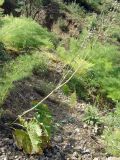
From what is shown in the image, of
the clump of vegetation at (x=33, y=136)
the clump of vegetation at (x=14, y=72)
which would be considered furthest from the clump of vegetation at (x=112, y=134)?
the clump of vegetation at (x=14, y=72)

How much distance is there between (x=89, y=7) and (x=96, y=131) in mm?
9458

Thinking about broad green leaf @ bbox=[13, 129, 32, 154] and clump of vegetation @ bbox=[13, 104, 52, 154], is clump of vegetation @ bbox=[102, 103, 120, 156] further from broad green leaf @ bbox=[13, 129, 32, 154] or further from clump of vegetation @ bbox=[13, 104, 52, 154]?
broad green leaf @ bbox=[13, 129, 32, 154]

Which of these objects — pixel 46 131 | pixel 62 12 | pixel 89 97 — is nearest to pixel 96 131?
pixel 46 131

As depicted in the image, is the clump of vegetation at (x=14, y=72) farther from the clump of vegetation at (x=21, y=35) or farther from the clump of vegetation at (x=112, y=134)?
the clump of vegetation at (x=112, y=134)

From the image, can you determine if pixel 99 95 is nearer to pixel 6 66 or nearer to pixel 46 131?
pixel 6 66

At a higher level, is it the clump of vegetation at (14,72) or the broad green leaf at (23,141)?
the clump of vegetation at (14,72)

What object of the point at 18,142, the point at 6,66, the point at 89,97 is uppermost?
the point at 6,66

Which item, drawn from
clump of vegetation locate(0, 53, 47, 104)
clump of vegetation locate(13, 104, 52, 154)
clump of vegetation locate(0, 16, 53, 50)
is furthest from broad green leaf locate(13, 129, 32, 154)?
clump of vegetation locate(0, 16, 53, 50)

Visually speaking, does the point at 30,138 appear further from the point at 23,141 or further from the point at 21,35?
the point at 21,35

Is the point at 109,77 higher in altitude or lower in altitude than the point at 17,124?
lower

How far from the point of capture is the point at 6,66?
14.9 feet

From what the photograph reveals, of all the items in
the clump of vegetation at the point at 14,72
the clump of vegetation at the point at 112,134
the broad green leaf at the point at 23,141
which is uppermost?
the clump of vegetation at the point at 14,72

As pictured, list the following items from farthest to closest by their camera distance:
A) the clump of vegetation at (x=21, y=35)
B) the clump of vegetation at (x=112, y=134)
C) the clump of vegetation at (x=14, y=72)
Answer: the clump of vegetation at (x=21, y=35)
the clump of vegetation at (x=112, y=134)
the clump of vegetation at (x=14, y=72)

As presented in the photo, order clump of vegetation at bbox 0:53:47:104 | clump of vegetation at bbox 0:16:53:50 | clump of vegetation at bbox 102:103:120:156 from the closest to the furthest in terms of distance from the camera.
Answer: clump of vegetation at bbox 0:53:47:104 < clump of vegetation at bbox 102:103:120:156 < clump of vegetation at bbox 0:16:53:50
